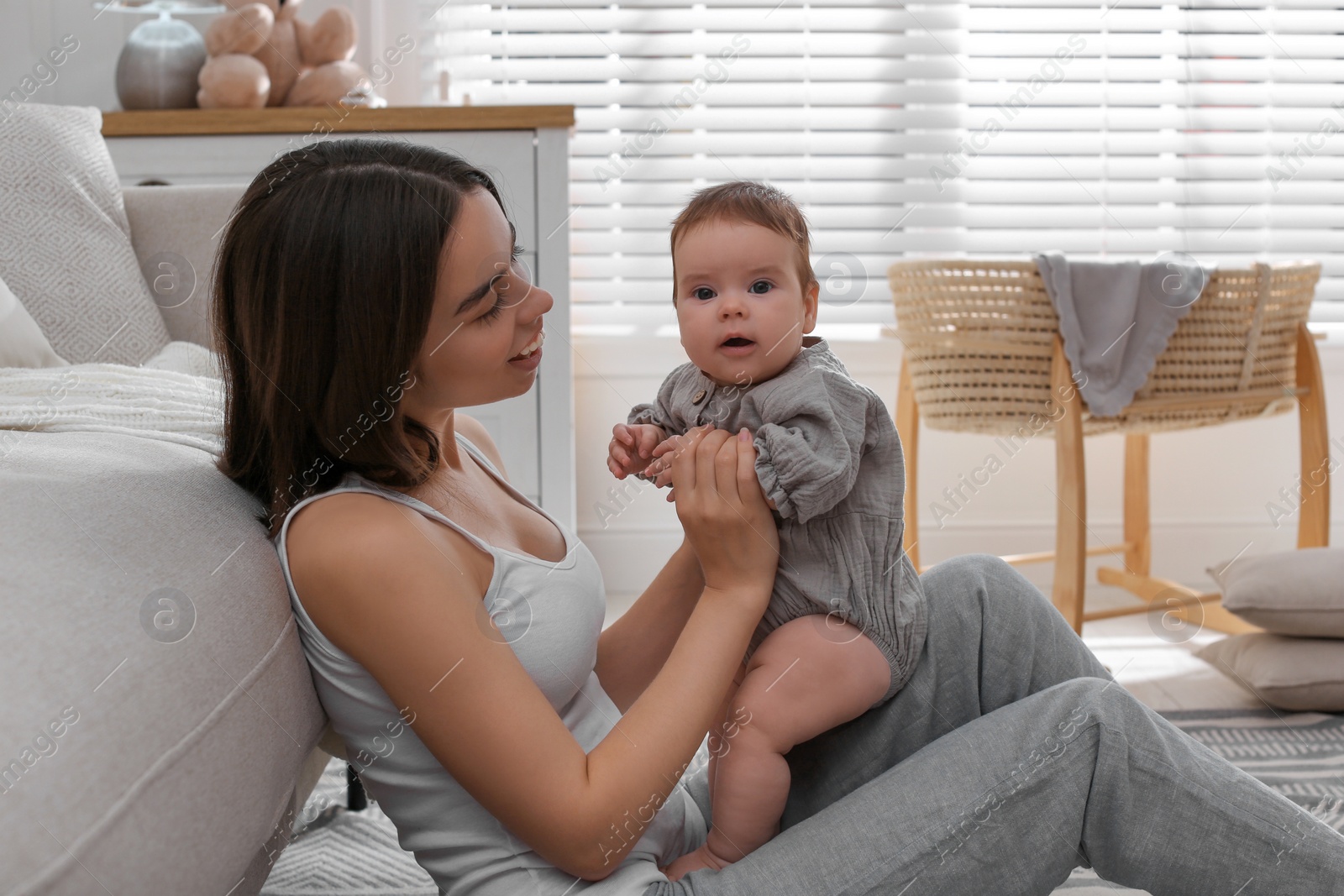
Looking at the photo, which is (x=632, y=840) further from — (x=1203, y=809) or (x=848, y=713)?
(x=1203, y=809)

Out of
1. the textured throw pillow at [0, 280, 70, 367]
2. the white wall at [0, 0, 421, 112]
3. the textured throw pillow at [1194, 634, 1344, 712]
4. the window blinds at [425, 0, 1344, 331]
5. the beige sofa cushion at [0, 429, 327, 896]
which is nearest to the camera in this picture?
the beige sofa cushion at [0, 429, 327, 896]

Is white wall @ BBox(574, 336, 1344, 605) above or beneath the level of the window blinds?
beneath

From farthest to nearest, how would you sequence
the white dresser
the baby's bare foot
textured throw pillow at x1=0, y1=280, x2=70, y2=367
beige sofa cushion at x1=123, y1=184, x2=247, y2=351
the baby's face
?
the white dresser → beige sofa cushion at x1=123, y1=184, x2=247, y2=351 → textured throw pillow at x1=0, y1=280, x2=70, y2=367 → the baby's face → the baby's bare foot

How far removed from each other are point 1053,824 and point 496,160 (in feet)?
4.91

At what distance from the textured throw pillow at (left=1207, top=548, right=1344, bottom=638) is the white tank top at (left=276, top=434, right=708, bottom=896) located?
1.41 metres

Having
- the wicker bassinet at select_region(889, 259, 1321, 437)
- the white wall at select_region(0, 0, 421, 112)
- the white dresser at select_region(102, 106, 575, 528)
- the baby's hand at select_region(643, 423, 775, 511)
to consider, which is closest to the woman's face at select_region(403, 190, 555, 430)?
the baby's hand at select_region(643, 423, 775, 511)

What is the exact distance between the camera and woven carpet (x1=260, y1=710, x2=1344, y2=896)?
1.18 meters

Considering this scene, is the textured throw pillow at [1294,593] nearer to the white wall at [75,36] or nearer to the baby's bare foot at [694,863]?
the baby's bare foot at [694,863]

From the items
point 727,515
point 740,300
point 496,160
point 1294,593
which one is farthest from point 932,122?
point 727,515

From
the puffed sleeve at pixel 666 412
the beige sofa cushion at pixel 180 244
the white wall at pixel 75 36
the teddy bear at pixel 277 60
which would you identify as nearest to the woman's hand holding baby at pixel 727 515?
the puffed sleeve at pixel 666 412

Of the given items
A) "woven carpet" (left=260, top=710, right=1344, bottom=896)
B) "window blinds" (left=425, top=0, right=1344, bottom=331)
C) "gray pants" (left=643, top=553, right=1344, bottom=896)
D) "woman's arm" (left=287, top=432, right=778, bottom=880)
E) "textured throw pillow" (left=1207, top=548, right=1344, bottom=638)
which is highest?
"window blinds" (left=425, top=0, right=1344, bottom=331)

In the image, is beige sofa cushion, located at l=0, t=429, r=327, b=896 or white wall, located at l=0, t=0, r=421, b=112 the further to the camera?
white wall, located at l=0, t=0, r=421, b=112

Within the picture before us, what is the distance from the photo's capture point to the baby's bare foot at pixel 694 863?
76 centimetres

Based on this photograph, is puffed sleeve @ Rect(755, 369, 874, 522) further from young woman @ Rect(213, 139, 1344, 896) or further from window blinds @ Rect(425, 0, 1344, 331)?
window blinds @ Rect(425, 0, 1344, 331)
